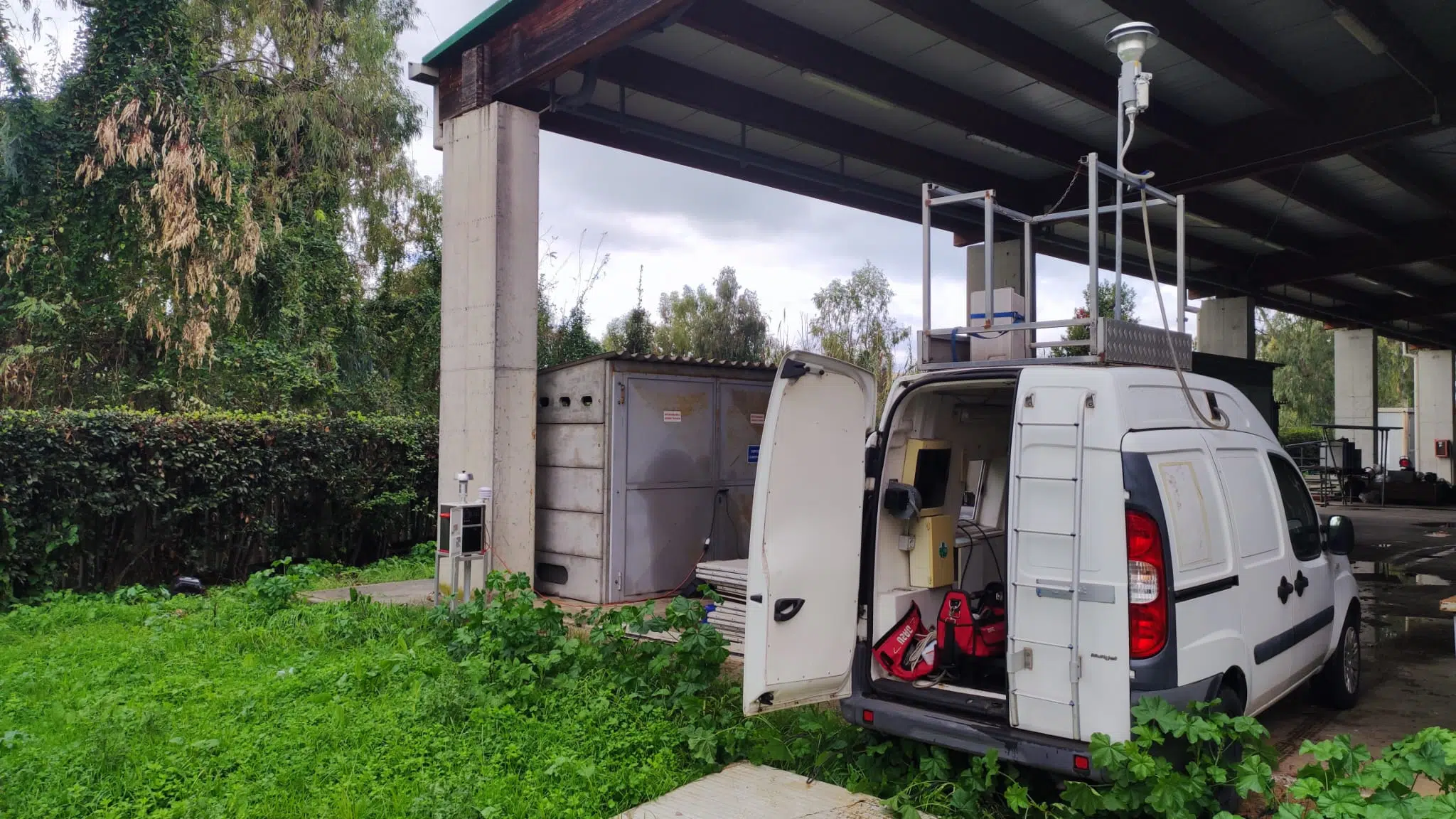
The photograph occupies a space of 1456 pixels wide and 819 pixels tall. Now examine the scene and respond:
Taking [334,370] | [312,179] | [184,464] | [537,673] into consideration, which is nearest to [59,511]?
[184,464]

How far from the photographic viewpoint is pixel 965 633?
4480 millimetres

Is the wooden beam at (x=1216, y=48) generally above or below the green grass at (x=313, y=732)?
above

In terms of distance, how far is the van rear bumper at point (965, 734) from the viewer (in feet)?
11.8

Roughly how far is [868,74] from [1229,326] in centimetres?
1239

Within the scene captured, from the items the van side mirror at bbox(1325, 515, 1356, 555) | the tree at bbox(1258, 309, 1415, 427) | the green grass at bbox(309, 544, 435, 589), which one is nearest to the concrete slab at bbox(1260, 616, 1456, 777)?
the van side mirror at bbox(1325, 515, 1356, 555)

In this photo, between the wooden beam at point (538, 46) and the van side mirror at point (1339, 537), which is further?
the wooden beam at point (538, 46)

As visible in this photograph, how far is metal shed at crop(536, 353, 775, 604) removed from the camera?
27.3 feet

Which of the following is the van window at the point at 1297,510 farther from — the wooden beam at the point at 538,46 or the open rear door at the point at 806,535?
the wooden beam at the point at 538,46

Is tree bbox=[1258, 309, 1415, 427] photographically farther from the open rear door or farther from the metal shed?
the open rear door

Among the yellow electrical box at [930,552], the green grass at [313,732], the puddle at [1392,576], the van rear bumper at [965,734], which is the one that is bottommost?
the puddle at [1392,576]

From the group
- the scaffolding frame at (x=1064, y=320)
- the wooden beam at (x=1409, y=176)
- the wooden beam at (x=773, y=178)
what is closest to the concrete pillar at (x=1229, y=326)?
the wooden beam at (x=773, y=178)

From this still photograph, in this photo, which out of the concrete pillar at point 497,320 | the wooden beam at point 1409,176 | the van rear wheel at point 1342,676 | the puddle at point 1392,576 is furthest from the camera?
the wooden beam at point 1409,176

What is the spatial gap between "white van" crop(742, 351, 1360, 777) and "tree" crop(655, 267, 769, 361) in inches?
1073

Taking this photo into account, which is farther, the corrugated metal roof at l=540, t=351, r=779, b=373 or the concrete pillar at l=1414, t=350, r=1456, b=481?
the concrete pillar at l=1414, t=350, r=1456, b=481
